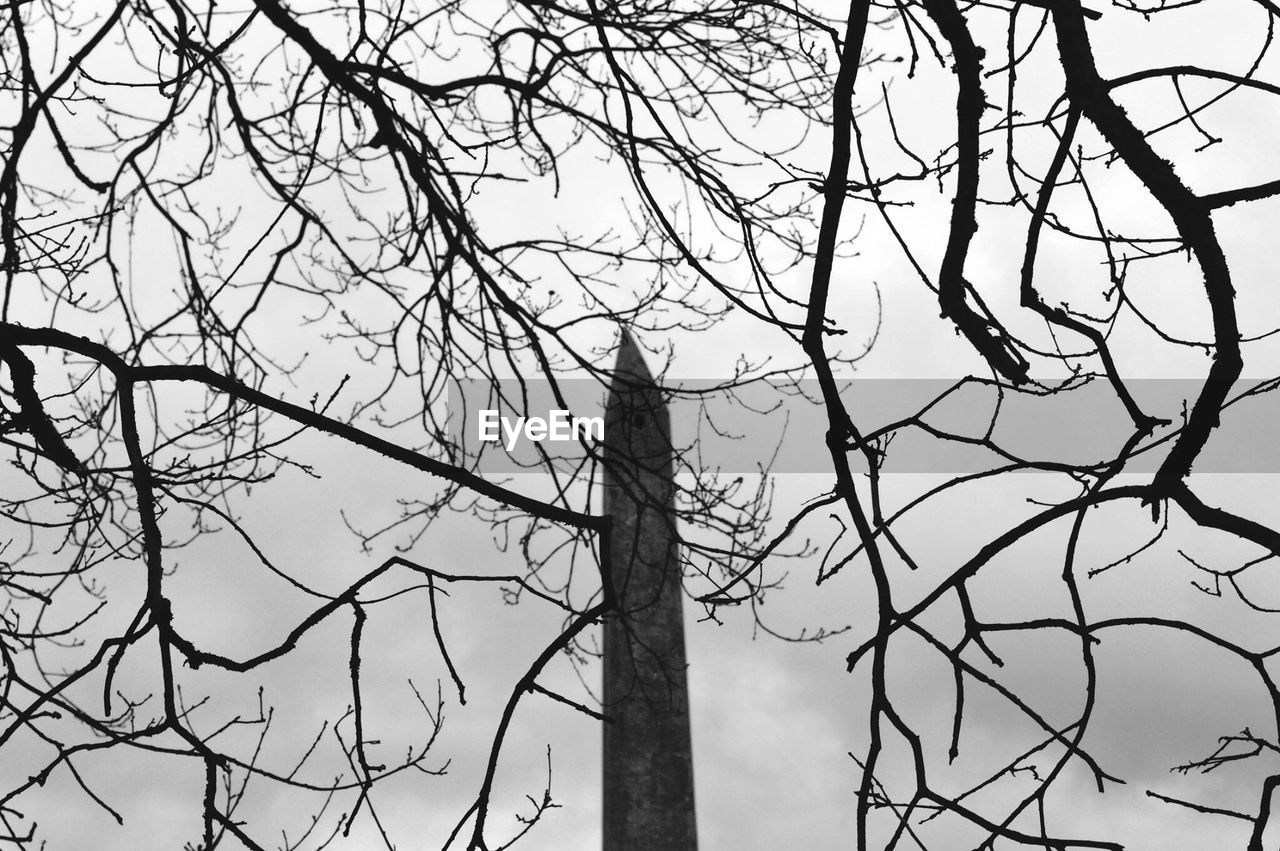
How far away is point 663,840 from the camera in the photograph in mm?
9641


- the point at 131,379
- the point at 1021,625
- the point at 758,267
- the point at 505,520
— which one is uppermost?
the point at 505,520

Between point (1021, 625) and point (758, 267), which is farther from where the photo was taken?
point (758, 267)

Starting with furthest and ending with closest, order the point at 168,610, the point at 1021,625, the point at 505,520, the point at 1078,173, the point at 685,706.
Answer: the point at 685,706 → the point at 505,520 → the point at 168,610 → the point at 1078,173 → the point at 1021,625

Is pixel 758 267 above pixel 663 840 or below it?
below

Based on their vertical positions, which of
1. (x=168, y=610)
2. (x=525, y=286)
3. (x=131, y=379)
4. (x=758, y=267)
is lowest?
(x=168, y=610)

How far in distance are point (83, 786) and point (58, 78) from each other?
2289 mm

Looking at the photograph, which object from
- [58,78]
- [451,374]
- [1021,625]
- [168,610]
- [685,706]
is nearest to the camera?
[1021,625]

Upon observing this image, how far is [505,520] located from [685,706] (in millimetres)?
4715

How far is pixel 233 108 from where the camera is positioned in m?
4.62

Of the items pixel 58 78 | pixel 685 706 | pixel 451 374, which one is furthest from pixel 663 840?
pixel 58 78

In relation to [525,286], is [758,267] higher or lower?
lower

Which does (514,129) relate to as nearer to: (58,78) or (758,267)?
(58,78)

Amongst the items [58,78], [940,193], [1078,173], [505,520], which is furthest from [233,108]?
[1078,173]

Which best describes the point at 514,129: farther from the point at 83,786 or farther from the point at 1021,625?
the point at 1021,625
